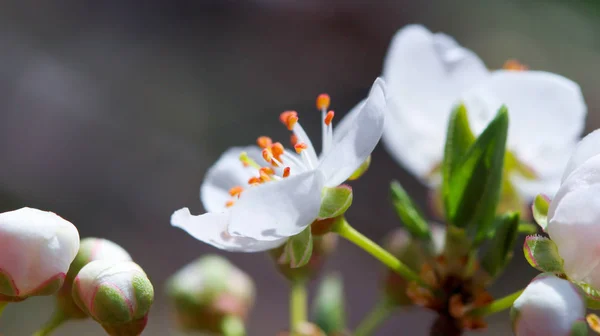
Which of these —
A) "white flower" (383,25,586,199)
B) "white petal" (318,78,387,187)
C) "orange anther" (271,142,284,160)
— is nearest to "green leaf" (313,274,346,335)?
"white flower" (383,25,586,199)

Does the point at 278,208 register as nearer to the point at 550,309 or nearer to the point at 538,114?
the point at 550,309

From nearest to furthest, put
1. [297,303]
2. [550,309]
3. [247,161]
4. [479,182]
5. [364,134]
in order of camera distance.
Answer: [550,309]
[364,134]
[479,182]
[247,161]
[297,303]

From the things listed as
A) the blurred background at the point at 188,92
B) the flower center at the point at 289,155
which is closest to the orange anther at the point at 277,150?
the flower center at the point at 289,155

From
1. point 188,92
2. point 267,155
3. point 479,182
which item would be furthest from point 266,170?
point 188,92

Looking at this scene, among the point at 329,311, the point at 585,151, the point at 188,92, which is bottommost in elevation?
the point at 188,92

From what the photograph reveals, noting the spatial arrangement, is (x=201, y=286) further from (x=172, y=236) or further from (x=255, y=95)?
(x=255, y=95)

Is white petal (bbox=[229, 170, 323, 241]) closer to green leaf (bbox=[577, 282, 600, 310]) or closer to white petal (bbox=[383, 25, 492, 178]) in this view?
green leaf (bbox=[577, 282, 600, 310])

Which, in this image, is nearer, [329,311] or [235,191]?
[235,191]
